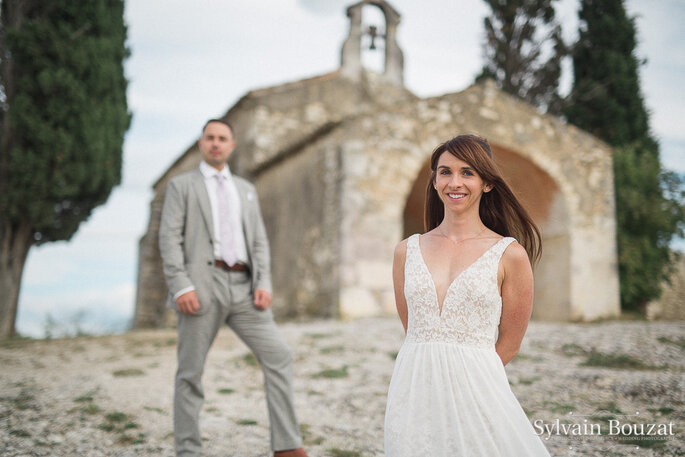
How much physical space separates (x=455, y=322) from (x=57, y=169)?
821 centimetres

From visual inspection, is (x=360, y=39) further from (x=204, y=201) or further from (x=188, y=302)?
(x=188, y=302)

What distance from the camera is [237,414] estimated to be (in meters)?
3.48

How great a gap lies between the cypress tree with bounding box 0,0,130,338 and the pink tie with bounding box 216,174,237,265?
6441 millimetres

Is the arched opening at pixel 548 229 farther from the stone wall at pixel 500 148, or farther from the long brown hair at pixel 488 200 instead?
the long brown hair at pixel 488 200

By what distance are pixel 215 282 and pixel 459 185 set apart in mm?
1477

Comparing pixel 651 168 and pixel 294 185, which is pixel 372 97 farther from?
pixel 651 168

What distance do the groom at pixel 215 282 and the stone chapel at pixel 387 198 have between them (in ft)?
14.5

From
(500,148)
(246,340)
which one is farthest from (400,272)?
(500,148)

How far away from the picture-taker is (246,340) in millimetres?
2723

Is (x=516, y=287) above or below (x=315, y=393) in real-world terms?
above

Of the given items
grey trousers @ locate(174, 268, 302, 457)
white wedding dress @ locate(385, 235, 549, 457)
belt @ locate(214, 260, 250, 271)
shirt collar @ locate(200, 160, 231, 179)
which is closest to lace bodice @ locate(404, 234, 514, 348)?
white wedding dress @ locate(385, 235, 549, 457)

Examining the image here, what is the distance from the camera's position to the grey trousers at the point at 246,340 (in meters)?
2.47

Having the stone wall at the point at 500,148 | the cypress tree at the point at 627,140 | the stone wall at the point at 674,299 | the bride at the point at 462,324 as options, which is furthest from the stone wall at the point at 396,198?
the bride at the point at 462,324

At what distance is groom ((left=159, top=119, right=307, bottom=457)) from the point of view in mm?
2518
